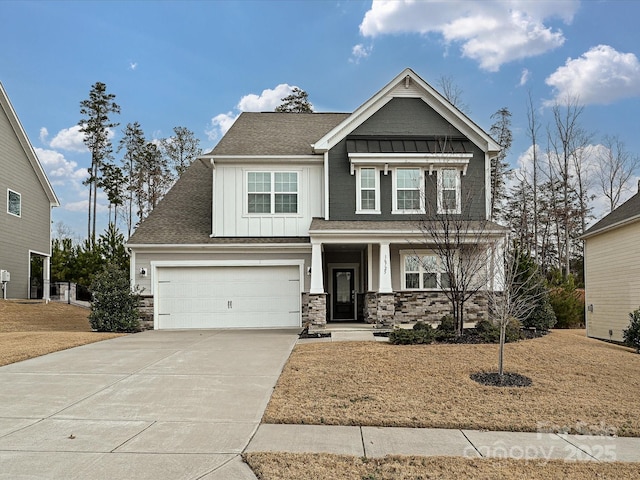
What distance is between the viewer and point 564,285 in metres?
21.7

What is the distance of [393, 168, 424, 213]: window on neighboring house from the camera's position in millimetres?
17766

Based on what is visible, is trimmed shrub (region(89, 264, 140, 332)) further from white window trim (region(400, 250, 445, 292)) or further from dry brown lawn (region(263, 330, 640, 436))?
white window trim (region(400, 250, 445, 292))

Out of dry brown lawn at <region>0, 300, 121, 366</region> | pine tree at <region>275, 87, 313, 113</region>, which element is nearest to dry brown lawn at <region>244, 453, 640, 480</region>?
dry brown lawn at <region>0, 300, 121, 366</region>

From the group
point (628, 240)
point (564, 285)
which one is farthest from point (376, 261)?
point (564, 285)

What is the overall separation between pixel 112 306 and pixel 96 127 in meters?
26.2

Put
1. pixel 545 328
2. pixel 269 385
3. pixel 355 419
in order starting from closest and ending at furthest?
pixel 355 419, pixel 269 385, pixel 545 328

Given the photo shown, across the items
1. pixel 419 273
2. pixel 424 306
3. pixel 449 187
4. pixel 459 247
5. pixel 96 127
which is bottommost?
pixel 424 306

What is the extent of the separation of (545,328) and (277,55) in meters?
14.6

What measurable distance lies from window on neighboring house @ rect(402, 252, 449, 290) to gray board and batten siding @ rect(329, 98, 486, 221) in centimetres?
157

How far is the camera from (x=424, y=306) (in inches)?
689

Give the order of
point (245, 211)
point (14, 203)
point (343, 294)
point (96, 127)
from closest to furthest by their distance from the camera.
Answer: point (245, 211)
point (343, 294)
point (14, 203)
point (96, 127)

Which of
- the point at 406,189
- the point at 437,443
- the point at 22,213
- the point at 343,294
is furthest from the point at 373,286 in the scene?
the point at 22,213

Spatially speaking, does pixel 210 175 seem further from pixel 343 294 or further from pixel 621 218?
pixel 621 218

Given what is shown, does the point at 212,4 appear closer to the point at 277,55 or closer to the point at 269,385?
the point at 277,55
